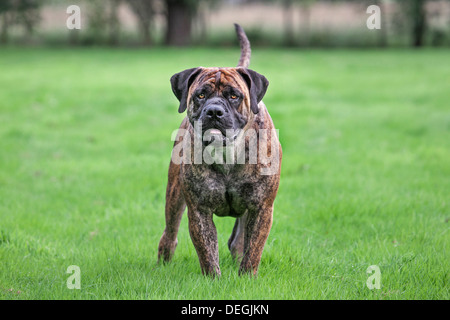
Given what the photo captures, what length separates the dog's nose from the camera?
4035 millimetres

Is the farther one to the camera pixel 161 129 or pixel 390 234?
pixel 161 129

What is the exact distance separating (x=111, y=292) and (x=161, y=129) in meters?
7.29

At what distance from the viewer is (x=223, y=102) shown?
4141 mm

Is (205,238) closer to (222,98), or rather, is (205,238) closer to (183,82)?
(222,98)

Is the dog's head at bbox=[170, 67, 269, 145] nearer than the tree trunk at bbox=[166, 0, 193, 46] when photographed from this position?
Yes

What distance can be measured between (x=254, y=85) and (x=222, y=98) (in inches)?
13.2

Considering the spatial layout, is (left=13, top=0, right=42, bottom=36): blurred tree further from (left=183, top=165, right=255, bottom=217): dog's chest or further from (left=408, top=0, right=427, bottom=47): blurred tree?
(left=183, top=165, right=255, bottom=217): dog's chest

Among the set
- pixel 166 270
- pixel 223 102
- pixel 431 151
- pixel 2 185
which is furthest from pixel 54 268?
pixel 431 151

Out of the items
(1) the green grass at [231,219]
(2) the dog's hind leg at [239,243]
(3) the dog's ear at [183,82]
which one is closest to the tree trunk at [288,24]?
(1) the green grass at [231,219]

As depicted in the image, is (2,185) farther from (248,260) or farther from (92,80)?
(92,80)

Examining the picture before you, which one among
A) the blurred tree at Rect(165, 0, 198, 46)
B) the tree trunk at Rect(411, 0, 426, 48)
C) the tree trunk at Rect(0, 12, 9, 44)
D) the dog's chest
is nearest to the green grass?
the dog's chest

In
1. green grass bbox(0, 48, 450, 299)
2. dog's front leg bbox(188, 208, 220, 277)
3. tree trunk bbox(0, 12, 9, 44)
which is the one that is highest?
tree trunk bbox(0, 12, 9, 44)

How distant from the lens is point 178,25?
116 feet

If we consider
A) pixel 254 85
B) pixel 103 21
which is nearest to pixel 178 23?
pixel 103 21
